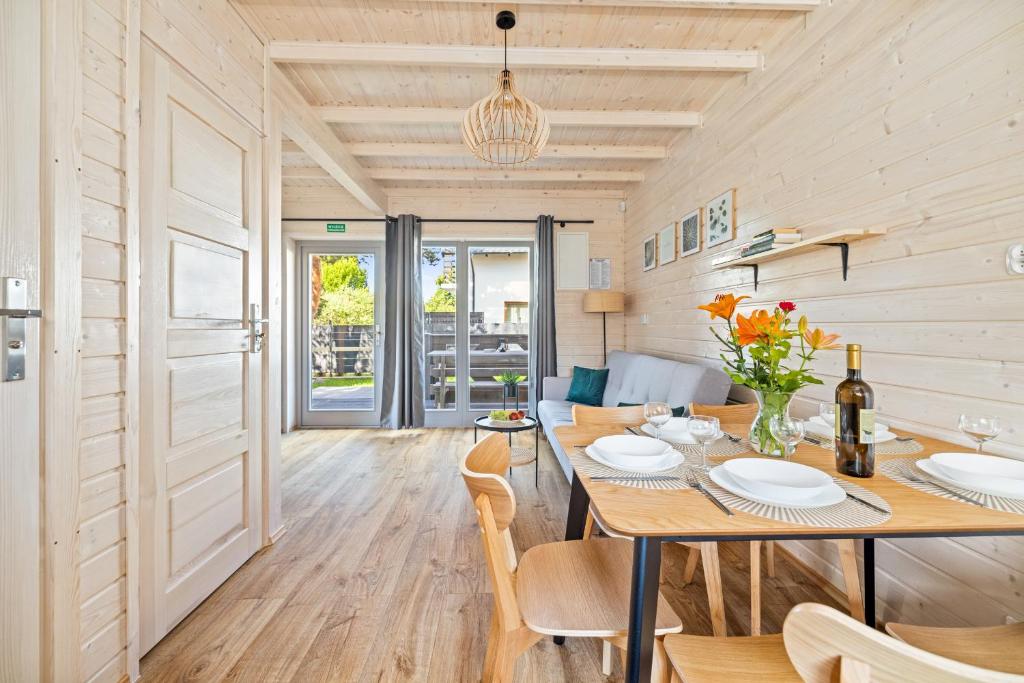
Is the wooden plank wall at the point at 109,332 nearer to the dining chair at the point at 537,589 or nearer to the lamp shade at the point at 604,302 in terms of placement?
the dining chair at the point at 537,589

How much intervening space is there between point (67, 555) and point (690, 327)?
11.2 feet

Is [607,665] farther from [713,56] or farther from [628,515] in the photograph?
[713,56]

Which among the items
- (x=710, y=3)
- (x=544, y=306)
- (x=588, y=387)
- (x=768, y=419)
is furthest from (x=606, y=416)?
(x=544, y=306)

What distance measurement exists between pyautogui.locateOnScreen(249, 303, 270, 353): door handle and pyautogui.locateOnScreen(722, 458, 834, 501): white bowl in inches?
82.4

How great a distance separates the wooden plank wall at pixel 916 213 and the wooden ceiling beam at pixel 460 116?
81 centimetres

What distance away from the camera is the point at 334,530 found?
2.40m

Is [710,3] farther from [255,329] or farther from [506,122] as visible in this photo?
[255,329]

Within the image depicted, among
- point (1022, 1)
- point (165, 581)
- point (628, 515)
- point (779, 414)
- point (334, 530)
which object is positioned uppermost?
point (1022, 1)

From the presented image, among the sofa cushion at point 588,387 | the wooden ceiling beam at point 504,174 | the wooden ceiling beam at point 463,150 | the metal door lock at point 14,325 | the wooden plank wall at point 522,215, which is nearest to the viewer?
the metal door lock at point 14,325

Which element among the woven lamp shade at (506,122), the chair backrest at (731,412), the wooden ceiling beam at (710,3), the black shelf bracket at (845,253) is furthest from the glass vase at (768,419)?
the wooden ceiling beam at (710,3)

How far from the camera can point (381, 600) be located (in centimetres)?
178

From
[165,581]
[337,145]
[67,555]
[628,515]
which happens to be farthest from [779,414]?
[337,145]

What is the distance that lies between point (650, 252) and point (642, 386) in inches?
56.9

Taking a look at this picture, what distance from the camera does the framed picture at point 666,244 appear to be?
11.6ft
